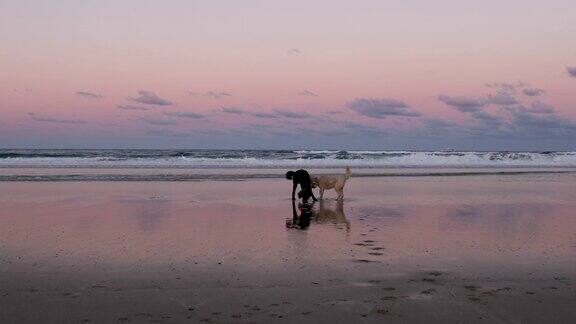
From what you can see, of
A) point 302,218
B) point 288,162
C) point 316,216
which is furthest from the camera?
point 288,162

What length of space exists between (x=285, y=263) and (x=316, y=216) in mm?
5192

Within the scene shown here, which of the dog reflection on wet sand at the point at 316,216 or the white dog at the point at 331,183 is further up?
the white dog at the point at 331,183

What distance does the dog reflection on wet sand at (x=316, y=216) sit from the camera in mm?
11172

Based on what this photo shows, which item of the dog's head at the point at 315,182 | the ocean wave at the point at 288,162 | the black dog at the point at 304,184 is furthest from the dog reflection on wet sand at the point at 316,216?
the ocean wave at the point at 288,162

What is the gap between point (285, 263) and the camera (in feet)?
24.2

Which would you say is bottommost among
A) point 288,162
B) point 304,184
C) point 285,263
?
point 285,263

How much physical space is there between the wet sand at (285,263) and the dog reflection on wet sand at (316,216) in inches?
2.6

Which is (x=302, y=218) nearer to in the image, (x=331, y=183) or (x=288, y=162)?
(x=331, y=183)

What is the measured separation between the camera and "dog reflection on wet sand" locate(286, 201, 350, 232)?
36.7 ft

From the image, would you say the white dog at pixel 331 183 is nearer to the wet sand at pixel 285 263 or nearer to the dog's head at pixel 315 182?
the dog's head at pixel 315 182

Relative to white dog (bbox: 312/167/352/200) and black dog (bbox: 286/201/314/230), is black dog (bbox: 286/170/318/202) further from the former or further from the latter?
black dog (bbox: 286/201/314/230)

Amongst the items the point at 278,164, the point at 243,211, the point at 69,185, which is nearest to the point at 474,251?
the point at 243,211

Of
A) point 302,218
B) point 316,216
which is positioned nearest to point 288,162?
point 316,216

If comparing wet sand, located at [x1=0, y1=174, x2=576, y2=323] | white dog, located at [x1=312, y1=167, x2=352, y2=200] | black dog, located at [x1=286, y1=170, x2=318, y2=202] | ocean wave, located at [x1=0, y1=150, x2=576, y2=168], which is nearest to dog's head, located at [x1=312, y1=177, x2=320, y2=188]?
white dog, located at [x1=312, y1=167, x2=352, y2=200]
